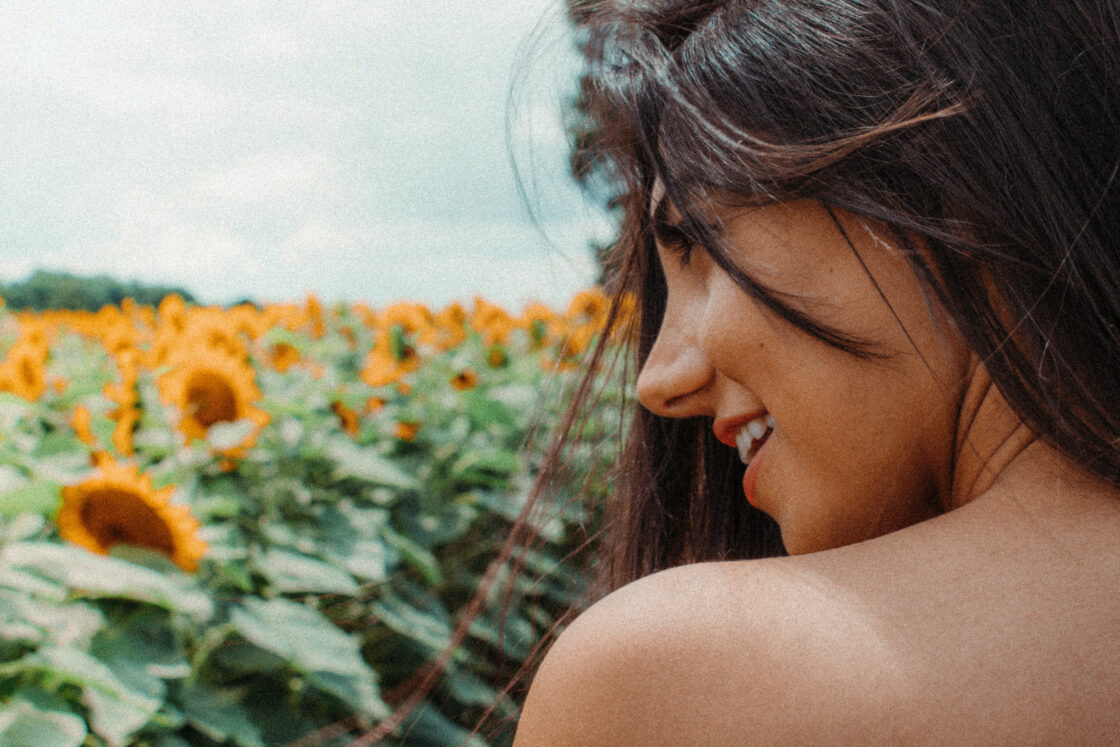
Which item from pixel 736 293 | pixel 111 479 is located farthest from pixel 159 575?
pixel 736 293

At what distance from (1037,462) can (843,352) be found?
15 cm

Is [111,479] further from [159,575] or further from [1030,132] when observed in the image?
[1030,132]

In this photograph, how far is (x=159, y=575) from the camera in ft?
4.20

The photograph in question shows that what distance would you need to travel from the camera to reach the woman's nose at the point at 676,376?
2.79 feet

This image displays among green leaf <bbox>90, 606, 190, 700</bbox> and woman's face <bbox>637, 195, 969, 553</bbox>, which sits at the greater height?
woman's face <bbox>637, 195, 969, 553</bbox>

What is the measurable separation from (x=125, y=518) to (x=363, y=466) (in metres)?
0.67

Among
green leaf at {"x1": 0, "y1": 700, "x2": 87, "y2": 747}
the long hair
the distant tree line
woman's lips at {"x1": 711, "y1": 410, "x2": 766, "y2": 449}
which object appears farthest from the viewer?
the distant tree line

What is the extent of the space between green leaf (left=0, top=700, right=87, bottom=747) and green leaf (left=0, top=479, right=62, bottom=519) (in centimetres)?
25

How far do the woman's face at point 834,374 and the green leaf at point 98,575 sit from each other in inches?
30.7

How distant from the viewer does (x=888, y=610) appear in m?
0.56

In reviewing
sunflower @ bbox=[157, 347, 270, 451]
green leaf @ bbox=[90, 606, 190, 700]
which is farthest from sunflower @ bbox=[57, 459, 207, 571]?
sunflower @ bbox=[157, 347, 270, 451]

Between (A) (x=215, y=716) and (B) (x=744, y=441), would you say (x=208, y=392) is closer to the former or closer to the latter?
→ (A) (x=215, y=716)

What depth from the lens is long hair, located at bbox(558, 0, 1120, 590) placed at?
2.22 ft

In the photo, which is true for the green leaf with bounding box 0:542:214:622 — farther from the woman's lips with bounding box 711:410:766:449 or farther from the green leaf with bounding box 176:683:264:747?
the woman's lips with bounding box 711:410:766:449
